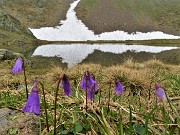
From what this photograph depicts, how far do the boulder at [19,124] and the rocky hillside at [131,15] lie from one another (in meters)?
67.1

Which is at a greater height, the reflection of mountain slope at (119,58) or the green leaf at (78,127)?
the green leaf at (78,127)

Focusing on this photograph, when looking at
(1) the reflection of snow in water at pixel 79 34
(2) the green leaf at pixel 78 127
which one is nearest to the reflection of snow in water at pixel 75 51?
(1) the reflection of snow in water at pixel 79 34

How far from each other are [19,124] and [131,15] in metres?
75.5

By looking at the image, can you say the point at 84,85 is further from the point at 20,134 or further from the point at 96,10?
the point at 96,10

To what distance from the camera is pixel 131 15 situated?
76.7 meters

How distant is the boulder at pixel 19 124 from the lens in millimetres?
2754

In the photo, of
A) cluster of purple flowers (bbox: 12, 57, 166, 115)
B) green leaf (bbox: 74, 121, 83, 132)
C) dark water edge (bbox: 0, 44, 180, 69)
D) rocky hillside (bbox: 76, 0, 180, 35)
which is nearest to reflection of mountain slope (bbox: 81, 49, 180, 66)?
dark water edge (bbox: 0, 44, 180, 69)

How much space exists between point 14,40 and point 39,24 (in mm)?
17286

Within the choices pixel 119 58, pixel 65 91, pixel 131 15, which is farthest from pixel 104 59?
pixel 131 15

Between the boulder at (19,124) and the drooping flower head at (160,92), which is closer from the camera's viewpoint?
the drooping flower head at (160,92)

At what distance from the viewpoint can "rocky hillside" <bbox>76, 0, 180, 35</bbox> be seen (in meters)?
72.6

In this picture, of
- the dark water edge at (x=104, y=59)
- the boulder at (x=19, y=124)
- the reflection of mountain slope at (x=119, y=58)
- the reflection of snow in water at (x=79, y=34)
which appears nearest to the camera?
the boulder at (x=19, y=124)

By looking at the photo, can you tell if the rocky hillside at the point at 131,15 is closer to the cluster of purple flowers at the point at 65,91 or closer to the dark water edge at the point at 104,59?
the dark water edge at the point at 104,59

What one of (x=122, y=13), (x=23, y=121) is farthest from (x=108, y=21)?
(x=23, y=121)
